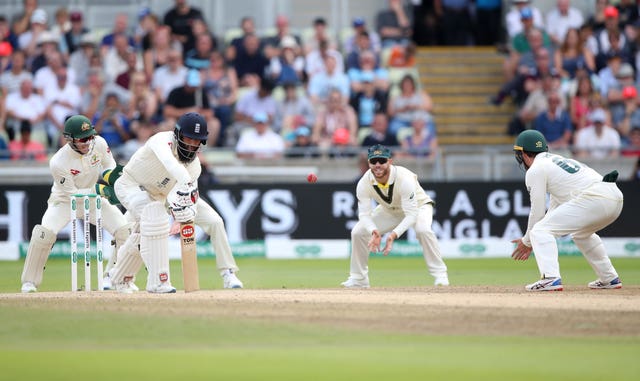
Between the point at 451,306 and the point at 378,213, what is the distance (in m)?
3.54

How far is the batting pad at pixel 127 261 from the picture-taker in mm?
11203

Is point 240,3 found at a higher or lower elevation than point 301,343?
higher

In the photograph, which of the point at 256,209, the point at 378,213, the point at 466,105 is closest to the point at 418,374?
the point at 378,213

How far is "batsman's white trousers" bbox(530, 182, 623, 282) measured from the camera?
36.5 ft

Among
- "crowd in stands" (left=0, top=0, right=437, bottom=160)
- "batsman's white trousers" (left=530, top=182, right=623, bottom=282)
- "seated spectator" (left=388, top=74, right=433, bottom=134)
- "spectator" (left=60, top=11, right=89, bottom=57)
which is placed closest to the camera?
"batsman's white trousers" (left=530, top=182, right=623, bottom=282)

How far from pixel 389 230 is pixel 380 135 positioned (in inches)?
244

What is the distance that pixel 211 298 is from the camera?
418 inches

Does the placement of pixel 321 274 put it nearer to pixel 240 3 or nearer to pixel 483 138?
pixel 483 138

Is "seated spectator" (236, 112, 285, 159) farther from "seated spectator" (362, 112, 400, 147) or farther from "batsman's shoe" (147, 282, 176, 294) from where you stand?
"batsman's shoe" (147, 282, 176, 294)

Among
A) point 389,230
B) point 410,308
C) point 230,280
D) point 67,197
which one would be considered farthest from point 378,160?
point 67,197

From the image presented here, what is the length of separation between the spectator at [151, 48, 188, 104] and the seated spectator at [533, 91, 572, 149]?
6152mm

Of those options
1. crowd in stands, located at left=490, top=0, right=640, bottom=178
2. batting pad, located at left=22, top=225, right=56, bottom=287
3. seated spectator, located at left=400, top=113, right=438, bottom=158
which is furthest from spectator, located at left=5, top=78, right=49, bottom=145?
crowd in stands, located at left=490, top=0, right=640, bottom=178

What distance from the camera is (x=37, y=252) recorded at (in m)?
12.3

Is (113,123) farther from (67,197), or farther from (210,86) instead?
(67,197)
